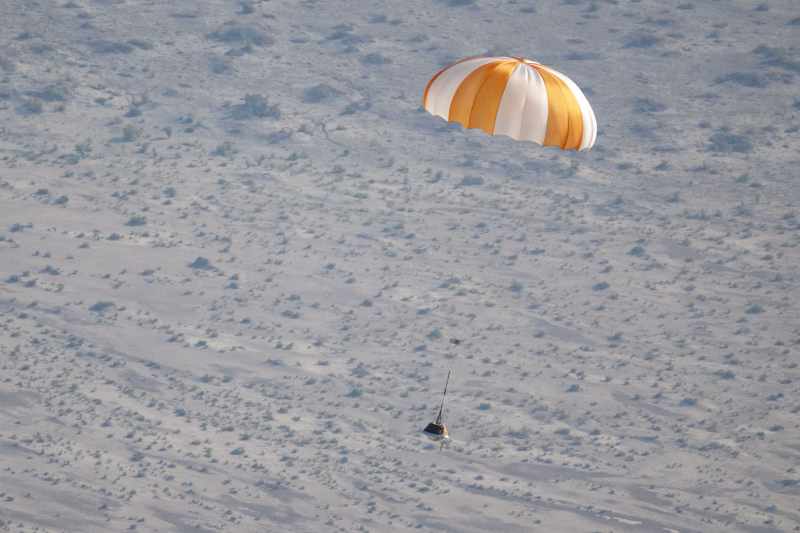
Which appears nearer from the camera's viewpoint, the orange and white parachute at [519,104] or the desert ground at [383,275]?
the orange and white parachute at [519,104]

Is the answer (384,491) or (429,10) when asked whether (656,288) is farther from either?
(429,10)

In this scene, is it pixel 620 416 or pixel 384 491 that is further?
pixel 620 416

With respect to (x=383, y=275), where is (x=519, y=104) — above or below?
above

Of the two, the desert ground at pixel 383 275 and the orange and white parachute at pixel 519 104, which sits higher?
the orange and white parachute at pixel 519 104

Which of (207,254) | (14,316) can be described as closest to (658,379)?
(207,254)

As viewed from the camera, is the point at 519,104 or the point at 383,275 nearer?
the point at 519,104

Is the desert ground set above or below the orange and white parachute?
below

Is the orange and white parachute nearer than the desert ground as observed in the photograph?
Yes

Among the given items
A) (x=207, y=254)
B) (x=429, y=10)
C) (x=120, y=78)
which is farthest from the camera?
(x=429, y=10)
